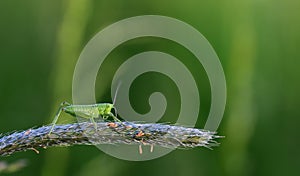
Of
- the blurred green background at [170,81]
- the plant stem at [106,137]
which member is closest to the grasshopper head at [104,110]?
the plant stem at [106,137]

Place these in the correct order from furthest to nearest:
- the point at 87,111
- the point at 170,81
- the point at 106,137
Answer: the point at 170,81 → the point at 87,111 → the point at 106,137

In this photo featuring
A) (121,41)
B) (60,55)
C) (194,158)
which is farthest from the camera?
(121,41)

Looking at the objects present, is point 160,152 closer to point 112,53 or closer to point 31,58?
point 112,53

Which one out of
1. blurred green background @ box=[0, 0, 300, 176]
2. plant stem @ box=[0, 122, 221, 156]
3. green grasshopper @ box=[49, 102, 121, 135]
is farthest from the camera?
blurred green background @ box=[0, 0, 300, 176]

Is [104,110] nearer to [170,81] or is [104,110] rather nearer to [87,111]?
[87,111]

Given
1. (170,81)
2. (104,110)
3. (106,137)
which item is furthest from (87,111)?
(170,81)

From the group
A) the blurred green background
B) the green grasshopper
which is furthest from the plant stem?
the blurred green background

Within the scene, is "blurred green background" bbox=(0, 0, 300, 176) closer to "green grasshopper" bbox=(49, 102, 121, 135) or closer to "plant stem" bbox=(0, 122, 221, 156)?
"green grasshopper" bbox=(49, 102, 121, 135)

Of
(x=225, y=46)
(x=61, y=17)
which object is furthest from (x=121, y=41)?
(x=225, y=46)
